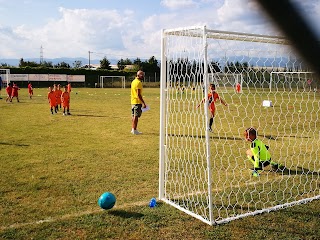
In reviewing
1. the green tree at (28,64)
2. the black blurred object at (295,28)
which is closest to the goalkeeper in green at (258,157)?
the black blurred object at (295,28)

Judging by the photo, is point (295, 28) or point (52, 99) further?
point (52, 99)

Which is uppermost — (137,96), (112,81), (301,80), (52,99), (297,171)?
(112,81)

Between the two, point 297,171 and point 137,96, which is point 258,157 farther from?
point 137,96

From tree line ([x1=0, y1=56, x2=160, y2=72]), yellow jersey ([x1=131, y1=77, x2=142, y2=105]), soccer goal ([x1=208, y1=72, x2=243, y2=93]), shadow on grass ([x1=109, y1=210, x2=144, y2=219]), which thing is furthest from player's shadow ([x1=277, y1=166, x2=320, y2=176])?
tree line ([x1=0, y1=56, x2=160, y2=72])

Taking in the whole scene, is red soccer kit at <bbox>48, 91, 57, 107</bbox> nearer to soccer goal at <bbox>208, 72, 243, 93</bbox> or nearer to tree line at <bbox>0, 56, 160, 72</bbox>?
soccer goal at <bbox>208, 72, 243, 93</bbox>

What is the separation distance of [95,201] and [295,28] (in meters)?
4.61

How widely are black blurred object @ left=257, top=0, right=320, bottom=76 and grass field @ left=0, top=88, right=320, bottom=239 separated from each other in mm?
3458

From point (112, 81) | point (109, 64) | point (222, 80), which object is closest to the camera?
point (222, 80)

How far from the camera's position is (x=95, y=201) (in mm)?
4910

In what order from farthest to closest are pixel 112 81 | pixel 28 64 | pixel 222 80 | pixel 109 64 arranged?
pixel 109 64
pixel 28 64
pixel 112 81
pixel 222 80

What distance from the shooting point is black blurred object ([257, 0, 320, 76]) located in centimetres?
57

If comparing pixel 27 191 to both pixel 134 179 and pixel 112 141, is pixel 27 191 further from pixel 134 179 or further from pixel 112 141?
pixel 112 141

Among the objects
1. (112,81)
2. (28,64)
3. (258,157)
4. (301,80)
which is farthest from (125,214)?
(28,64)

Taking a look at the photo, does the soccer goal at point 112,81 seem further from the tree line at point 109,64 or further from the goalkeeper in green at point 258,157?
the goalkeeper in green at point 258,157
